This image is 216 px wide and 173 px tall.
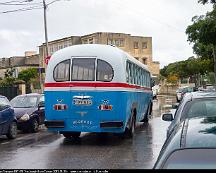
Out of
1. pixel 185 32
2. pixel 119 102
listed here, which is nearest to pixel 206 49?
pixel 185 32

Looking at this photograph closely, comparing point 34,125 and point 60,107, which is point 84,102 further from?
point 34,125

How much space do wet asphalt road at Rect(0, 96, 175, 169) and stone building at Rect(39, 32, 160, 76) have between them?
74521 mm

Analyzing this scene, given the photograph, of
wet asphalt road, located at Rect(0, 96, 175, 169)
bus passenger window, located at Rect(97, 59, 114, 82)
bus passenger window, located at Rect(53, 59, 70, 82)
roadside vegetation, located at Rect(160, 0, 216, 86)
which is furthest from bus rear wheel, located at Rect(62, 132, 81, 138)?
roadside vegetation, located at Rect(160, 0, 216, 86)

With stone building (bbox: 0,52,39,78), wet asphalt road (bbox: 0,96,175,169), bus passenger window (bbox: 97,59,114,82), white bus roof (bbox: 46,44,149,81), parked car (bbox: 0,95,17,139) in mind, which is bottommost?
wet asphalt road (bbox: 0,96,175,169)

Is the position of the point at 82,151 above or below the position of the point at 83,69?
below

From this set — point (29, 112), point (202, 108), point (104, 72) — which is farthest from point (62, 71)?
point (202, 108)

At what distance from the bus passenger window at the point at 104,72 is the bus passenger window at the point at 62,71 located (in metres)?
0.93

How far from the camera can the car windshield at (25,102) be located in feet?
61.7

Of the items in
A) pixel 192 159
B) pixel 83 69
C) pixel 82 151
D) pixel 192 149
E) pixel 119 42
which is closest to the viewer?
pixel 192 159

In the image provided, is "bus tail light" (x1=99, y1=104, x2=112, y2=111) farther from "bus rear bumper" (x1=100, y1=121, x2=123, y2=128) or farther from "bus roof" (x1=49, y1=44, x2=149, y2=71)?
"bus roof" (x1=49, y1=44, x2=149, y2=71)

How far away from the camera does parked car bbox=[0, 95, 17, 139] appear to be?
14.6 metres

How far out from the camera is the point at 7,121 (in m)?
15.0

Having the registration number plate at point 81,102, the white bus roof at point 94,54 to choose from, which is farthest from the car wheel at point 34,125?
the registration number plate at point 81,102

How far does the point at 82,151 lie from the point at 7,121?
3705mm
